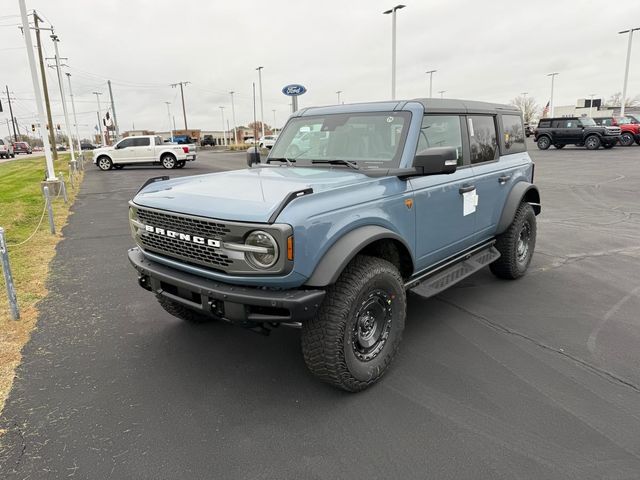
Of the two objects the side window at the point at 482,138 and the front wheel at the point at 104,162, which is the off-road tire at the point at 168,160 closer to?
the front wheel at the point at 104,162

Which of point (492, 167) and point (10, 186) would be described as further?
point (10, 186)

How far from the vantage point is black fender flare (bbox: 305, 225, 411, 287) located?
2.66 metres

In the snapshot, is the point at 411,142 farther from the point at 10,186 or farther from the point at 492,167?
the point at 10,186

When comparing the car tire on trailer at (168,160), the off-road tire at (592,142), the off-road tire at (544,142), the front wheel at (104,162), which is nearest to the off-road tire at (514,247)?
the car tire on trailer at (168,160)

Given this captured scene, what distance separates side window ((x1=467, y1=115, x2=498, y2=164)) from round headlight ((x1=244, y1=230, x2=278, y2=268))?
2.67 m

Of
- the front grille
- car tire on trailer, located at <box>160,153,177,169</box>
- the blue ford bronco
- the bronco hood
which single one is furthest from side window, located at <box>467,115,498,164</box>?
car tire on trailer, located at <box>160,153,177,169</box>

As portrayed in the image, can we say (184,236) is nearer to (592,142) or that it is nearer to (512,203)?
(512,203)

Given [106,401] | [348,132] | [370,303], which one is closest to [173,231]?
[106,401]

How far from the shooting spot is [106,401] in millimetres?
3023

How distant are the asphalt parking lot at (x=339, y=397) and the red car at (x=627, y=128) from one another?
93.1 ft

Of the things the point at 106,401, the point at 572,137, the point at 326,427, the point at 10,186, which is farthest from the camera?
the point at 572,137

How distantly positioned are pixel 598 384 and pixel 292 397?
2127mm

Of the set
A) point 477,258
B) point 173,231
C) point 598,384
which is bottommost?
point 598,384

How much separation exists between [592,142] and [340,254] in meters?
29.1
